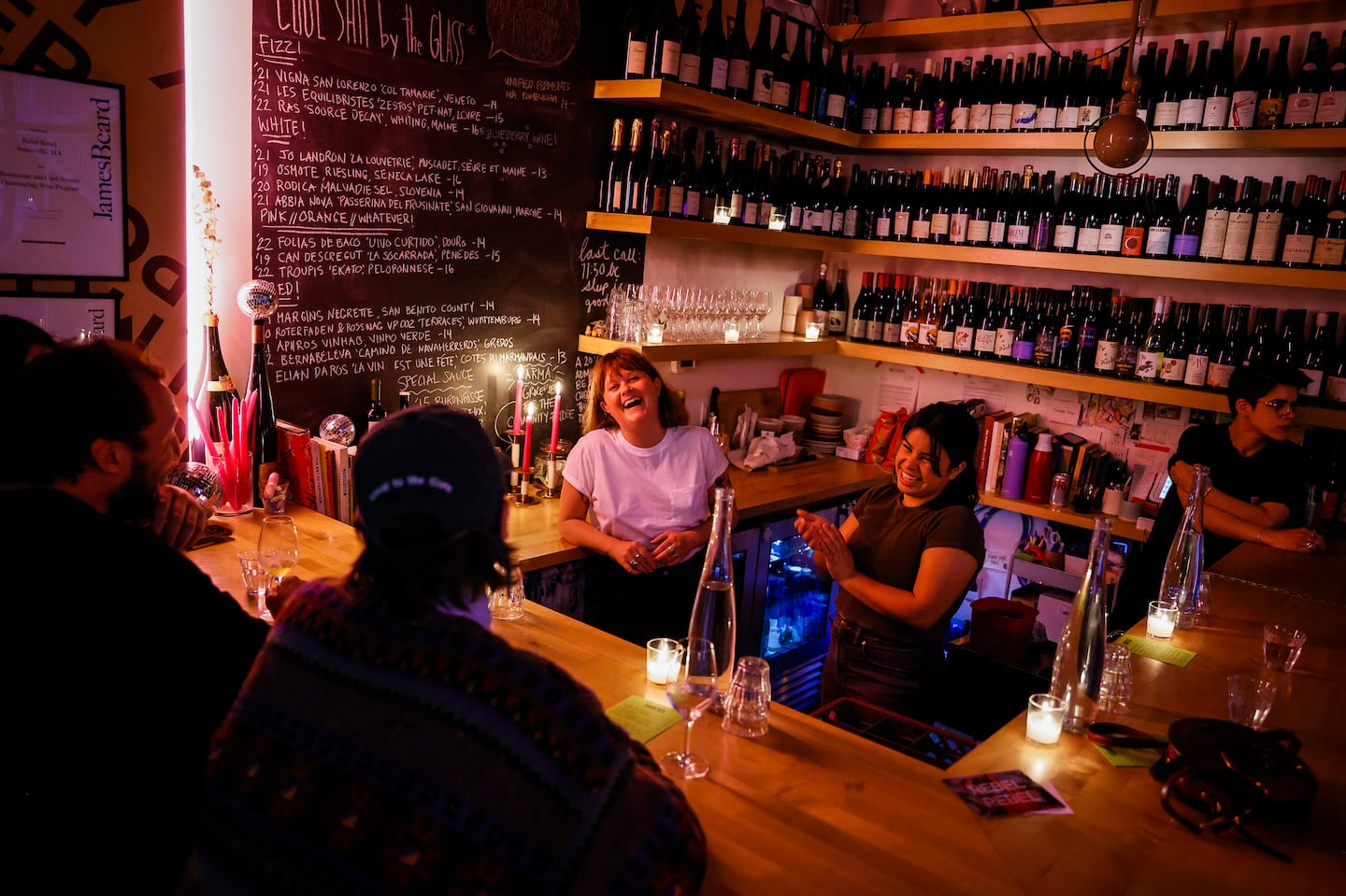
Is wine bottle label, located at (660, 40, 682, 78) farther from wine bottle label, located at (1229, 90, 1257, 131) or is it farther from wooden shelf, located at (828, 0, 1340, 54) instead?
wine bottle label, located at (1229, 90, 1257, 131)

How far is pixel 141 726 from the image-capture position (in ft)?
4.53

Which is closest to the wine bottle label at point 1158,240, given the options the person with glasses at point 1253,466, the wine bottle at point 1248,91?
the wine bottle at point 1248,91

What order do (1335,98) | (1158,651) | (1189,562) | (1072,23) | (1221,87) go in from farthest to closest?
1. (1072,23)
2. (1221,87)
3. (1335,98)
4. (1189,562)
5. (1158,651)

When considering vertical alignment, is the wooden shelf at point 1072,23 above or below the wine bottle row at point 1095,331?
above

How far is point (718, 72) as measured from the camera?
149 inches

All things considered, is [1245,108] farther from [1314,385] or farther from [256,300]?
[256,300]

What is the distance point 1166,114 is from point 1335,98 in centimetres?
56

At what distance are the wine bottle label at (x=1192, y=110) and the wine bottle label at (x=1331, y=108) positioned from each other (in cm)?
38

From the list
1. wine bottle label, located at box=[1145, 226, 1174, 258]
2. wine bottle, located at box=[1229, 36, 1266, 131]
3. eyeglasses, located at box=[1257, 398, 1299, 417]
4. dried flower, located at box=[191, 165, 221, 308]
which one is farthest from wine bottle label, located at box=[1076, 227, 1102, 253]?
dried flower, located at box=[191, 165, 221, 308]

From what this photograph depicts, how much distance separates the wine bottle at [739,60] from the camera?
3857 millimetres

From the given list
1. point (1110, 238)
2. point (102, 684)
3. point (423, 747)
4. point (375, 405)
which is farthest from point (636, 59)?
point (423, 747)

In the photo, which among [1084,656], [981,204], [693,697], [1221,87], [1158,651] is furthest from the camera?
[981,204]

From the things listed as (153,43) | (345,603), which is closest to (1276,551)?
(345,603)

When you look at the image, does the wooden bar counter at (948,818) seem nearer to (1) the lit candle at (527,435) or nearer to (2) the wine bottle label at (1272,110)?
(1) the lit candle at (527,435)
